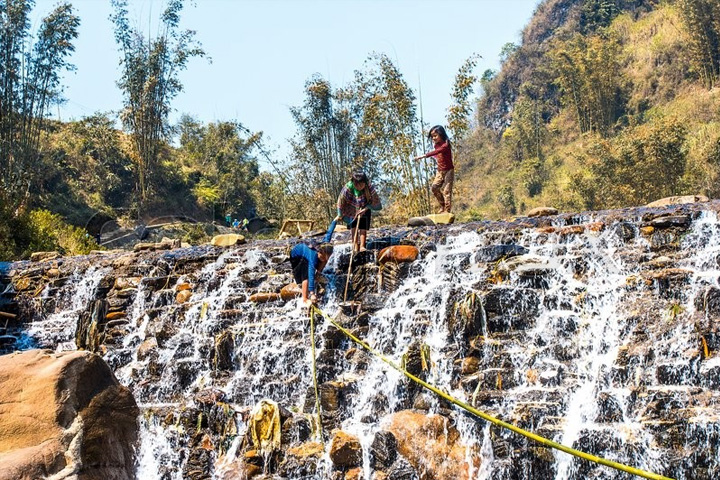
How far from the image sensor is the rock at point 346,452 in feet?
19.5

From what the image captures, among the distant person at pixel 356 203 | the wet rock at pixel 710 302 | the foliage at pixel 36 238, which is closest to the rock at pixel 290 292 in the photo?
the distant person at pixel 356 203

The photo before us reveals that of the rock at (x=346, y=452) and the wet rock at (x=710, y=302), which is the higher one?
the wet rock at (x=710, y=302)

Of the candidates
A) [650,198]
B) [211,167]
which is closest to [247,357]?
[650,198]

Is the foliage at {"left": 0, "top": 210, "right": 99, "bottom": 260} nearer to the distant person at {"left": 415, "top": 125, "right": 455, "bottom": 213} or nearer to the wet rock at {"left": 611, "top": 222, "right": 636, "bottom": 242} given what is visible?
the distant person at {"left": 415, "top": 125, "right": 455, "bottom": 213}

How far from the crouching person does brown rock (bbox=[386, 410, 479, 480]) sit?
6.03ft

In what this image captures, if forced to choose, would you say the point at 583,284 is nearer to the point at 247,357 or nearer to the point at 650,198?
the point at 247,357

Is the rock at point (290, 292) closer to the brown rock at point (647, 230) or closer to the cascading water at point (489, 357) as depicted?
the cascading water at point (489, 357)

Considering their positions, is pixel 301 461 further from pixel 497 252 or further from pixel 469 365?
pixel 497 252

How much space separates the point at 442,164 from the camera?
9.84 m

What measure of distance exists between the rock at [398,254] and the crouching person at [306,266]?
0.77m

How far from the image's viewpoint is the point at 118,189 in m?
24.5

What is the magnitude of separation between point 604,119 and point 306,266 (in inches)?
968

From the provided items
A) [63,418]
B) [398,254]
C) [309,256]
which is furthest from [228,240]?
[63,418]

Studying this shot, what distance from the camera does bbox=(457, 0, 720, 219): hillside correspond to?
17.0m
